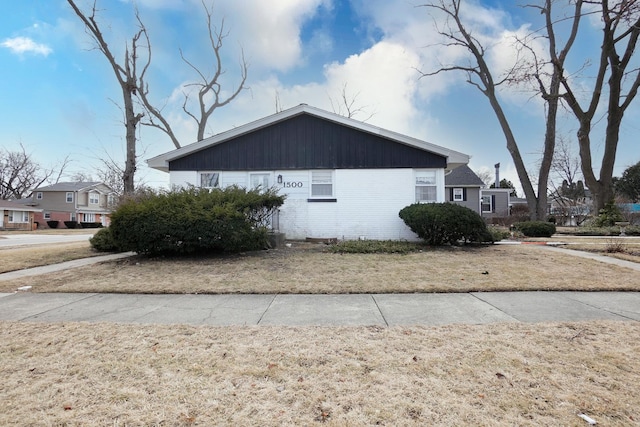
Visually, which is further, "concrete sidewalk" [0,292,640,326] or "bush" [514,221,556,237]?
"bush" [514,221,556,237]

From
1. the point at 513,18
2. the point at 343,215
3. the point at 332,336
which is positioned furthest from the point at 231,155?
the point at 513,18

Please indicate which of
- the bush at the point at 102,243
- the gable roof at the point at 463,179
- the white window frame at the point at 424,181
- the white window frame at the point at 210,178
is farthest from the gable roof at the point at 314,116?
the gable roof at the point at 463,179

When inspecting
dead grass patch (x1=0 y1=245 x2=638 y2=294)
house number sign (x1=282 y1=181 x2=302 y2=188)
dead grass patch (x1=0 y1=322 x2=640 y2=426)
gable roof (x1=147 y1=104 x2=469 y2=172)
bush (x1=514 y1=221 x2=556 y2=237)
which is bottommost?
dead grass patch (x1=0 y1=322 x2=640 y2=426)

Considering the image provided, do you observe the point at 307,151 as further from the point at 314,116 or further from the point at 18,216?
the point at 18,216

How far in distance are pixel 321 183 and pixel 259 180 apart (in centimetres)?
248

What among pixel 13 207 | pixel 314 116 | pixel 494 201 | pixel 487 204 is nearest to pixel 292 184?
pixel 314 116

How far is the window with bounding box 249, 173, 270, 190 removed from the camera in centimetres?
1330

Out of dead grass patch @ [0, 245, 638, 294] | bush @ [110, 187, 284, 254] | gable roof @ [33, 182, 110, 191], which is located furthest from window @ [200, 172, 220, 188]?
gable roof @ [33, 182, 110, 191]

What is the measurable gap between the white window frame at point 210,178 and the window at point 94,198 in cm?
4969

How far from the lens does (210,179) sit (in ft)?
44.3

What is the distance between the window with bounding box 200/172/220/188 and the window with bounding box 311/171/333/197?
3836 mm

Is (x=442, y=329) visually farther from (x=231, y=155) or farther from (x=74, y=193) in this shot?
(x=74, y=193)

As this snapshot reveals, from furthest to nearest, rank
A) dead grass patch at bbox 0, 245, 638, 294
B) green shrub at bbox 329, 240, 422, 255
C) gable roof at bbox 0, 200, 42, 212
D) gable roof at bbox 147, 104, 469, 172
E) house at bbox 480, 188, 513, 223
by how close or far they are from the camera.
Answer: gable roof at bbox 0, 200, 42, 212 < house at bbox 480, 188, 513, 223 < gable roof at bbox 147, 104, 469, 172 < green shrub at bbox 329, 240, 422, 255 < dead grass patch at bbox 0, 245, 638, 294

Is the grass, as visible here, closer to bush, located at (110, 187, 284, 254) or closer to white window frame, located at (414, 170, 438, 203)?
bush, located at (110, 187, 284, 254)
